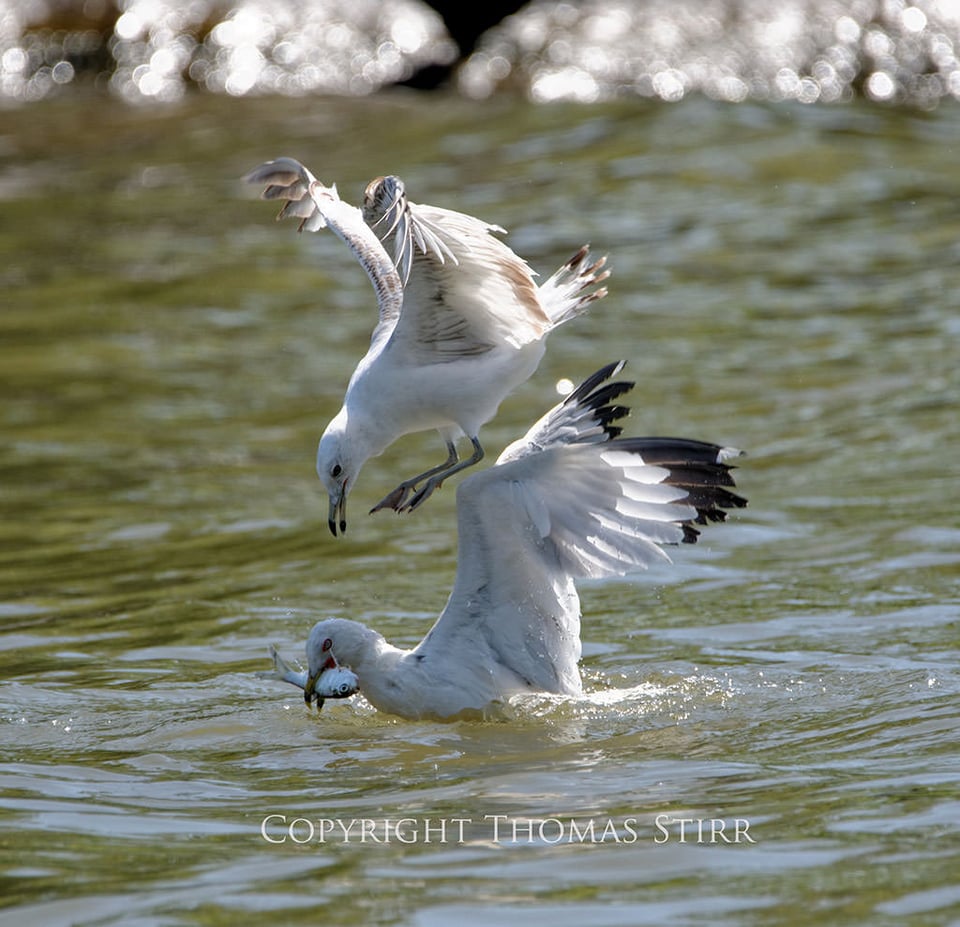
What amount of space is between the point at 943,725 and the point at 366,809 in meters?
2.17

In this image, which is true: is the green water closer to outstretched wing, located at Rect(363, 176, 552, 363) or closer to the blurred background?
the blurred background

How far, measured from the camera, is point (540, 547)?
6.38 m

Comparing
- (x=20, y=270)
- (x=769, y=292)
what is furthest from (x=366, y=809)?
(x=20, y=270)

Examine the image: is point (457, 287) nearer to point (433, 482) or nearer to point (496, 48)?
point (433, 482)

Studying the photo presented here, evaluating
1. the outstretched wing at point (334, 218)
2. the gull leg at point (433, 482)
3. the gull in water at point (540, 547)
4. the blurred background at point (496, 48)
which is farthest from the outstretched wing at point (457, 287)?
the blurred background at point (496, 48)

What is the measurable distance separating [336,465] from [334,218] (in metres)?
1.41

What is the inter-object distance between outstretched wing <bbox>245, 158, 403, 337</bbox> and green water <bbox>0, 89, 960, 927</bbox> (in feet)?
5.45

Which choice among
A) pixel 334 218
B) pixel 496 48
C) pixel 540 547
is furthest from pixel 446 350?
pixel 496 48

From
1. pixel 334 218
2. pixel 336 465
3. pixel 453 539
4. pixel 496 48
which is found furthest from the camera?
pixel 496 48

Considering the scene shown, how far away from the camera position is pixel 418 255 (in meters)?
6.97

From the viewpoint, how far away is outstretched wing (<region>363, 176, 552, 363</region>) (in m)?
6.85

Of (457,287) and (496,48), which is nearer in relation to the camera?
(457,287)

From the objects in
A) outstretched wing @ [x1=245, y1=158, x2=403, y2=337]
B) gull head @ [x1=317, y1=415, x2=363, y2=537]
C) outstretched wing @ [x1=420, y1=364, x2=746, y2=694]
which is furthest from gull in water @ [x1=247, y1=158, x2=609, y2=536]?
outstretched wing @ [x1=420, y1=364, x2=746, y2=694]

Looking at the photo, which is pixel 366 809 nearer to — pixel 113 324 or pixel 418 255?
pixel 418 255
